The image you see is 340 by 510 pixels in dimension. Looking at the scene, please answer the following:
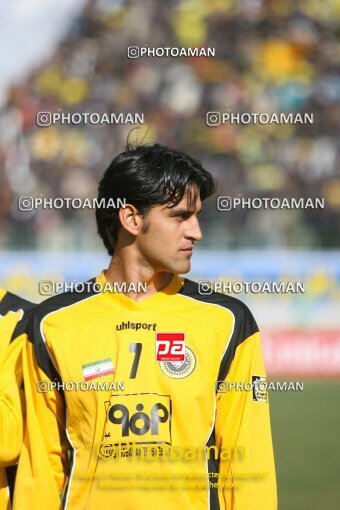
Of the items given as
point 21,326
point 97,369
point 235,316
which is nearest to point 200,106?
point 21,326

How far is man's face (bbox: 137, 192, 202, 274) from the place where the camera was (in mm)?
2760

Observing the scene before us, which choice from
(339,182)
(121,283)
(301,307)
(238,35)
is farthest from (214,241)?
(121,283)

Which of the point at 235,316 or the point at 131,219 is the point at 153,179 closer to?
the point at 131,219

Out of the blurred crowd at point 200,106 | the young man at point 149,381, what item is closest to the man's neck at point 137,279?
the young man at point 149,381

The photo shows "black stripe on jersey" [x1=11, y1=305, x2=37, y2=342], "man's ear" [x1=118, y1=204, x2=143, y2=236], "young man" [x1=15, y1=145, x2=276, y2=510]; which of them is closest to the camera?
"young man" [x1=15, y1=145, x2=276, y2=510]

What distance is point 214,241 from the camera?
36.8 feet

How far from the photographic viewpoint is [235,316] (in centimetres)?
278

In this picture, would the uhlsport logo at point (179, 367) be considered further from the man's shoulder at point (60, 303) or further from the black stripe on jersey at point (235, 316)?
the man's shoulder at point (60, 303)

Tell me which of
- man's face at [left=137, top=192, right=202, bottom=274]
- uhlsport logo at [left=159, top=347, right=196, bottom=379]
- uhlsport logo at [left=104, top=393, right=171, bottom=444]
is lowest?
uhlsport logo at [left=104, top=393, right=171, bottom=444]

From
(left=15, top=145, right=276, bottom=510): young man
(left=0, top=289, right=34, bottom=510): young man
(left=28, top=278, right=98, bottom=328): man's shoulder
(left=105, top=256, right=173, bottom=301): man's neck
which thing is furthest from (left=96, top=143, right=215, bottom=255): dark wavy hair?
(left=0, top=289, right=34, bottom=510): young man

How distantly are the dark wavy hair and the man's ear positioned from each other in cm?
2

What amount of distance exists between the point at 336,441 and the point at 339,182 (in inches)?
208

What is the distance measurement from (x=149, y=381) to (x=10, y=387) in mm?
460

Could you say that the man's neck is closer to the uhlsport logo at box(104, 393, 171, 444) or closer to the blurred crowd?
the uhlsport logo at box(104, 393, 171, 444)
